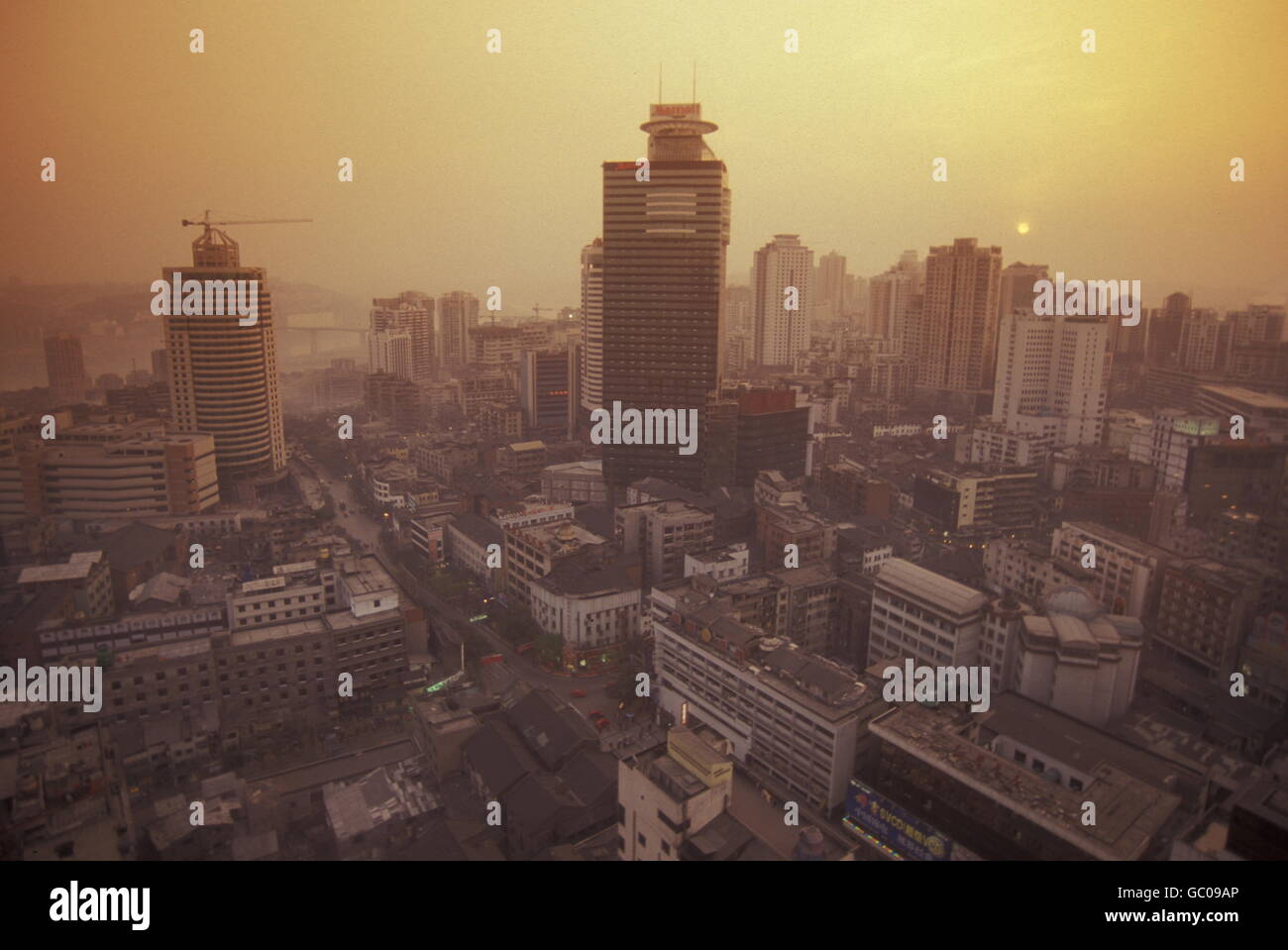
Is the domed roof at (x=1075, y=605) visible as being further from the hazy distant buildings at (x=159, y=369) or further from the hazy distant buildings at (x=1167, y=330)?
the hazy distant buildings at (x=159, y=369)

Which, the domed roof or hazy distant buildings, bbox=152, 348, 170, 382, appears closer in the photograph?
the domed roof

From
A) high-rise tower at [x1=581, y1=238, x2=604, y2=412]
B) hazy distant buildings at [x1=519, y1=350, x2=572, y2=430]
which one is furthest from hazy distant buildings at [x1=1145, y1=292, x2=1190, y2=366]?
hazy distant buildings at [x1=519, y1=350, x2=572, y2=430]

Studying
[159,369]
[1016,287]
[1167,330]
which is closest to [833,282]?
[1016,287]

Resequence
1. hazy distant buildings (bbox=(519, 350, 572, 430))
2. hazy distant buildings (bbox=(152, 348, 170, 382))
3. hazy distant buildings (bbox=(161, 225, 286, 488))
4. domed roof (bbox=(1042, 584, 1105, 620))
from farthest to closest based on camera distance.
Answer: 1. hazy distant buildings (bbox=(519, 350, 572, 430))
2. hazy distant buildings (bbox=(152, 348, 170, 382))
3. hazy distant buildings (bbox=(161, 225, 286, 488))
4. domed roof (bbox=(1042, 584, 1105, 620))

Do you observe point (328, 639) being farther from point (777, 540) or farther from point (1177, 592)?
point (1177, 592)

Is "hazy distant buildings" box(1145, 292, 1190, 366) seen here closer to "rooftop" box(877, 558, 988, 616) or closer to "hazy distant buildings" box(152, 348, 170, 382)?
"rooftop" box(877, 558, 988, 616)
